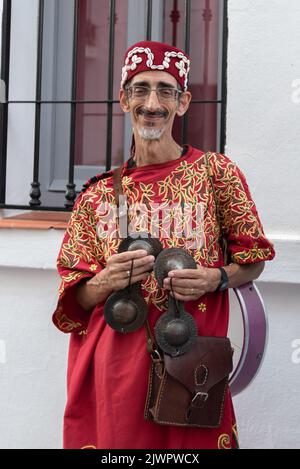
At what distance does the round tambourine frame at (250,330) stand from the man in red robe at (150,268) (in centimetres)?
7

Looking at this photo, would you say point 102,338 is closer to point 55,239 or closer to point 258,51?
point 55,239

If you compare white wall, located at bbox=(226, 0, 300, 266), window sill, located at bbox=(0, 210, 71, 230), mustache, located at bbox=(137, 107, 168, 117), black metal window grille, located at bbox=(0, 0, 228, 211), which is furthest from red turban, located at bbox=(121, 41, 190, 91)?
window sill, located at bbox=(0, 210, 71, 230)

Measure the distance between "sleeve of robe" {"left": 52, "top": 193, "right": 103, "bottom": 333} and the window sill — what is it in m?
0.81

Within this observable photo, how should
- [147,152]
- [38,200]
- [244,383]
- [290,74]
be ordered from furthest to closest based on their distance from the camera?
[38,200] → [290,74] → [244,383] → [147,152]

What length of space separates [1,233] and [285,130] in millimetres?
1308

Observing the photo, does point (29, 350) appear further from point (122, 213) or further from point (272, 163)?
point (272, 163)

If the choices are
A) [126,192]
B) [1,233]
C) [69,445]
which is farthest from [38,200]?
[69,445]

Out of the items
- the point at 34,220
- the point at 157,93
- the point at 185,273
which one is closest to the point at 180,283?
the point at 185,273

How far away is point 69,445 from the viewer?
1.99m

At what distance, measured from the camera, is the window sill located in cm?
283

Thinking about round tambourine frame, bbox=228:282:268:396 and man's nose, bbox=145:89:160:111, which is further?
round tambourine frame, bbox=228:282:268:396

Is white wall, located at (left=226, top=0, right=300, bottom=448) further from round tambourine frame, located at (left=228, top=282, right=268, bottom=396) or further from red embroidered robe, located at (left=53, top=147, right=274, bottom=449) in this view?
red embroidered robe, located at (left=53, top=147, right=274, bottom=449)

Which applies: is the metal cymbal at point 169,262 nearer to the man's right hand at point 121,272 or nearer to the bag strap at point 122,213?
the man's right hand at point 121,272

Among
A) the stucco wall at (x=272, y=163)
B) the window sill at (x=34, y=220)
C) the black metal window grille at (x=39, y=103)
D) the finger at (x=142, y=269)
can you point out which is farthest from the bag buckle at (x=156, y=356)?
the black metal window grille at (x=39, y=103)
